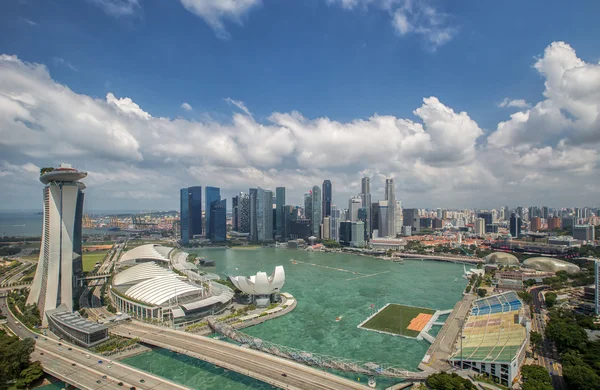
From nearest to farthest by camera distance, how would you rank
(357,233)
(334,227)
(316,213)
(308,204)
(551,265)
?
(551,265), (357,233), (334,227), (316,213), (308,204)

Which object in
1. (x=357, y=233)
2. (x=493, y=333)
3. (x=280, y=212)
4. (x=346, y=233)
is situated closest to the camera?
(x=493, y=333)

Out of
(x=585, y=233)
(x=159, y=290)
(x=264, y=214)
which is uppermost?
(x=264, y=214)

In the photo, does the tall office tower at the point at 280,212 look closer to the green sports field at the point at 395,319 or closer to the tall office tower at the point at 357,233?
the tall office tower at the point at 357,233

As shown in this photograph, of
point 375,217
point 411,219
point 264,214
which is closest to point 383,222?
point 375,217

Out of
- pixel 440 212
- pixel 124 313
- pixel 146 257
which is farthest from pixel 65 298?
pixel 440 212

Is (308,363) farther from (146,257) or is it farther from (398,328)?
(146,257)

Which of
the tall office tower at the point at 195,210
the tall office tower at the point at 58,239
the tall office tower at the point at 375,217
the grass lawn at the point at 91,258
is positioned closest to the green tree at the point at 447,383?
the tall office tower at the point at 58,239

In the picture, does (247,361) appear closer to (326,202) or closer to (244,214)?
(244,214)
